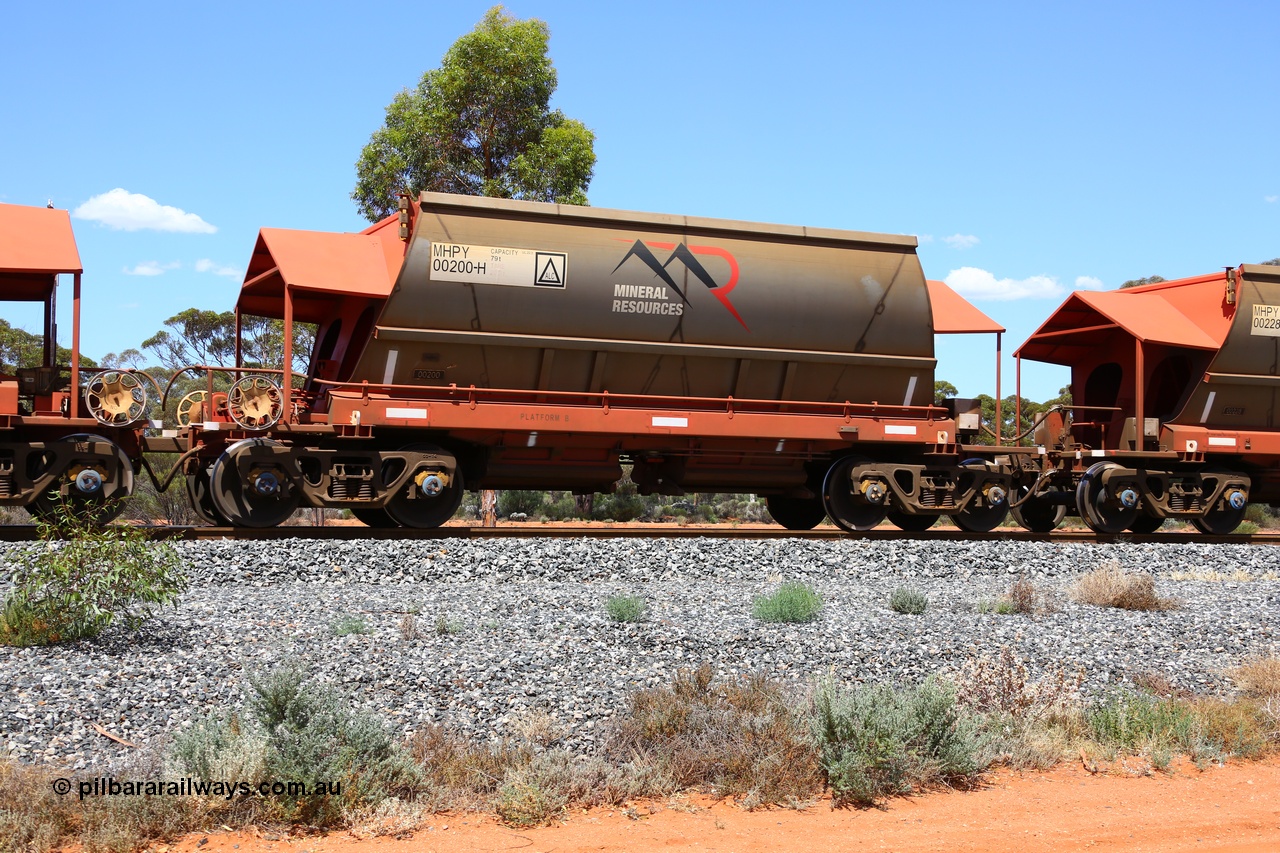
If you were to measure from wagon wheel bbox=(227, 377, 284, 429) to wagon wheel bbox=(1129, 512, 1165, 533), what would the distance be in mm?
12149

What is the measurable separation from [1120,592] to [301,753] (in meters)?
7.55

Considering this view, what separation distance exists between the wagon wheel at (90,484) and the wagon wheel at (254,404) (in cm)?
123

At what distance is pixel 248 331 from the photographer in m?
37.2

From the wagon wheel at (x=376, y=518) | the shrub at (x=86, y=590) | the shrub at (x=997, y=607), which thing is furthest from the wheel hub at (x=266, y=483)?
the shrub at (x=997, y=607)

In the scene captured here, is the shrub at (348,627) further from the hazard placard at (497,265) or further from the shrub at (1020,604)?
the hazard placard at (497,265)

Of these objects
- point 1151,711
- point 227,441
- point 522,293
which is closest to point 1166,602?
point 1151,711

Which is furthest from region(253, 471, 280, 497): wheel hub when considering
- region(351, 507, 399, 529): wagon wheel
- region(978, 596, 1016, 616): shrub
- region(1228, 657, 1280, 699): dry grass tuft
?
region(1228, 657, 1280, 699): dry grass tuft

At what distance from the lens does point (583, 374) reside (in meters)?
13.8

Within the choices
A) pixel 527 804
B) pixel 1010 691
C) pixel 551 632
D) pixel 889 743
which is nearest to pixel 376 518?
pixel 551 632

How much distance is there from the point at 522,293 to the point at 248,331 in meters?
26.7

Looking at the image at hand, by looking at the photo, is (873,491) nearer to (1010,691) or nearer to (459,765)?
(1010,691)

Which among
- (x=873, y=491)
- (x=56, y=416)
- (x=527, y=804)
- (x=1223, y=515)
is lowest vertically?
(x=527, y=804)

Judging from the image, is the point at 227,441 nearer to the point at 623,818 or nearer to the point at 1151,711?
the point at 623,818

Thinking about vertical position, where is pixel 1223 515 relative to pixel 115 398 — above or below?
below
